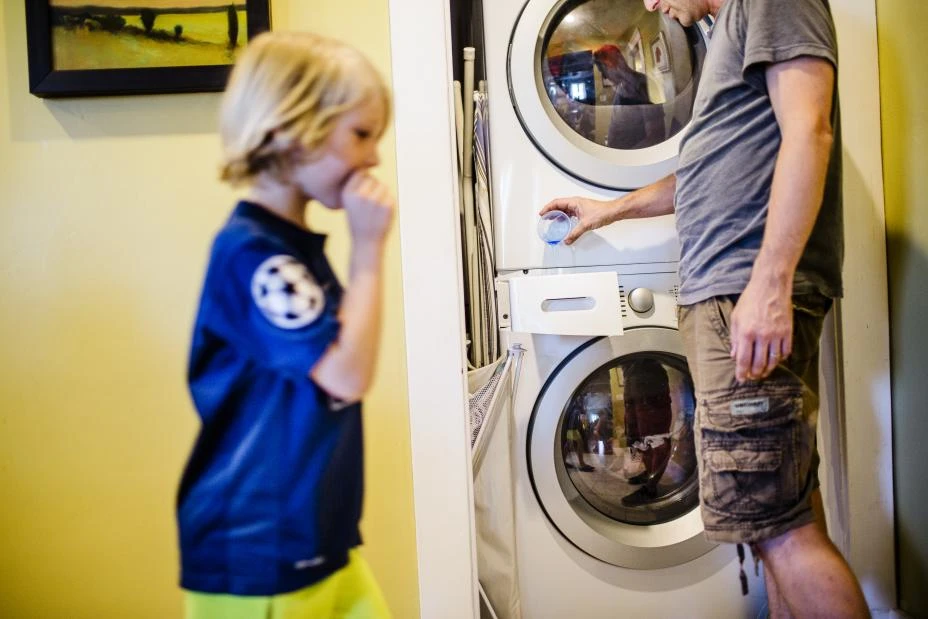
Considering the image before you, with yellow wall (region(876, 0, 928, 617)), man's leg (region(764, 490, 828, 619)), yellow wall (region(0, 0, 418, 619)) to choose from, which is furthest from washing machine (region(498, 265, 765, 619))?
yellow wall (region(0, 0, 418, 619))

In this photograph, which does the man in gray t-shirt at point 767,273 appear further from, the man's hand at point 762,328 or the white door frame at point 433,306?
Answer: the white door frame at point 433,306

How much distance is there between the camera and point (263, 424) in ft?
1.57

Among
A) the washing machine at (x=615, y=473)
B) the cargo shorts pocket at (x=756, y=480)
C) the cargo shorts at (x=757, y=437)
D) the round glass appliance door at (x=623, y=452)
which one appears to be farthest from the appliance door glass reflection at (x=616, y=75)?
the cargo shorts pocket at (x=756, y=480)

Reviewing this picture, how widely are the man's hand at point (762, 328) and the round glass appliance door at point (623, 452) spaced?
1.20 feet

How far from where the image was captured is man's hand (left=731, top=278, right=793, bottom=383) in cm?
72

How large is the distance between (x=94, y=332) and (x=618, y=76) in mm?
973

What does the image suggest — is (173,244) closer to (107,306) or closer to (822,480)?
(107,306)

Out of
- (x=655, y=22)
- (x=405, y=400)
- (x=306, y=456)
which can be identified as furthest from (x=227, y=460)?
(x=655, y=22)

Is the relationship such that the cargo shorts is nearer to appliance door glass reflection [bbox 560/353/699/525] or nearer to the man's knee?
the man's knee

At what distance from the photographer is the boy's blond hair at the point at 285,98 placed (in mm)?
461

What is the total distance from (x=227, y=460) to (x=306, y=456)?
2.6 inches

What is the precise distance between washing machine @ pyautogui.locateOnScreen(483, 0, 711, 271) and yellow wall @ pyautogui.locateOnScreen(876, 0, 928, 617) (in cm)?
34

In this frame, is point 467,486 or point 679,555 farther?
point 679,555

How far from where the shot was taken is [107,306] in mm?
802
